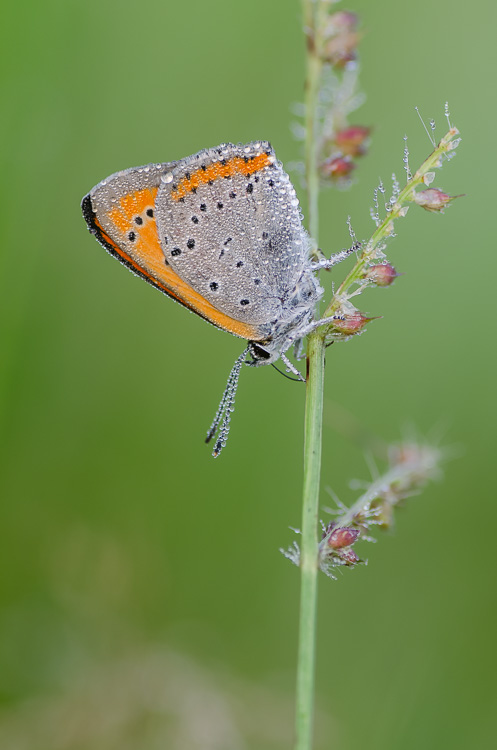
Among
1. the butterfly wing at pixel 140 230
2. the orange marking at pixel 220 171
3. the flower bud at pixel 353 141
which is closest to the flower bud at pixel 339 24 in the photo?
the flower bud at pixel 353 141

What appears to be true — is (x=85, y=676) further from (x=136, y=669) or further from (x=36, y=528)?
(x=36, y=528)

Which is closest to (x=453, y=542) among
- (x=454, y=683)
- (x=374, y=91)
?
(x=454, y=683)

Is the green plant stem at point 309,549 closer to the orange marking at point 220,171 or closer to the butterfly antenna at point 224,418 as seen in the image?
the butterfly antenna at point 224,418

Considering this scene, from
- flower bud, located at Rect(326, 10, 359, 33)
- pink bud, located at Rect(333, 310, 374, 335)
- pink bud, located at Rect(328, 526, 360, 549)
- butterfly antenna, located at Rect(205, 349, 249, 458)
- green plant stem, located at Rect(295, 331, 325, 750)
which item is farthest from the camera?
butterfly antenna, located at Rect(205, 349, 249, 458)

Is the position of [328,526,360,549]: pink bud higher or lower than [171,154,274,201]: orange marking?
lower

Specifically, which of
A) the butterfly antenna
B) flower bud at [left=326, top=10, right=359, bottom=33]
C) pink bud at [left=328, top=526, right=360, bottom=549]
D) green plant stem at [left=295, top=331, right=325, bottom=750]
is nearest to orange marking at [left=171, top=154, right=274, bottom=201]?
flower bud at [left=326, top=10, right=359, bottom=33]

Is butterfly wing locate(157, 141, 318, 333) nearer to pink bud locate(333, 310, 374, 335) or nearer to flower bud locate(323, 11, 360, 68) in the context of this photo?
flower bud locate(323, 11, 360, 68)
